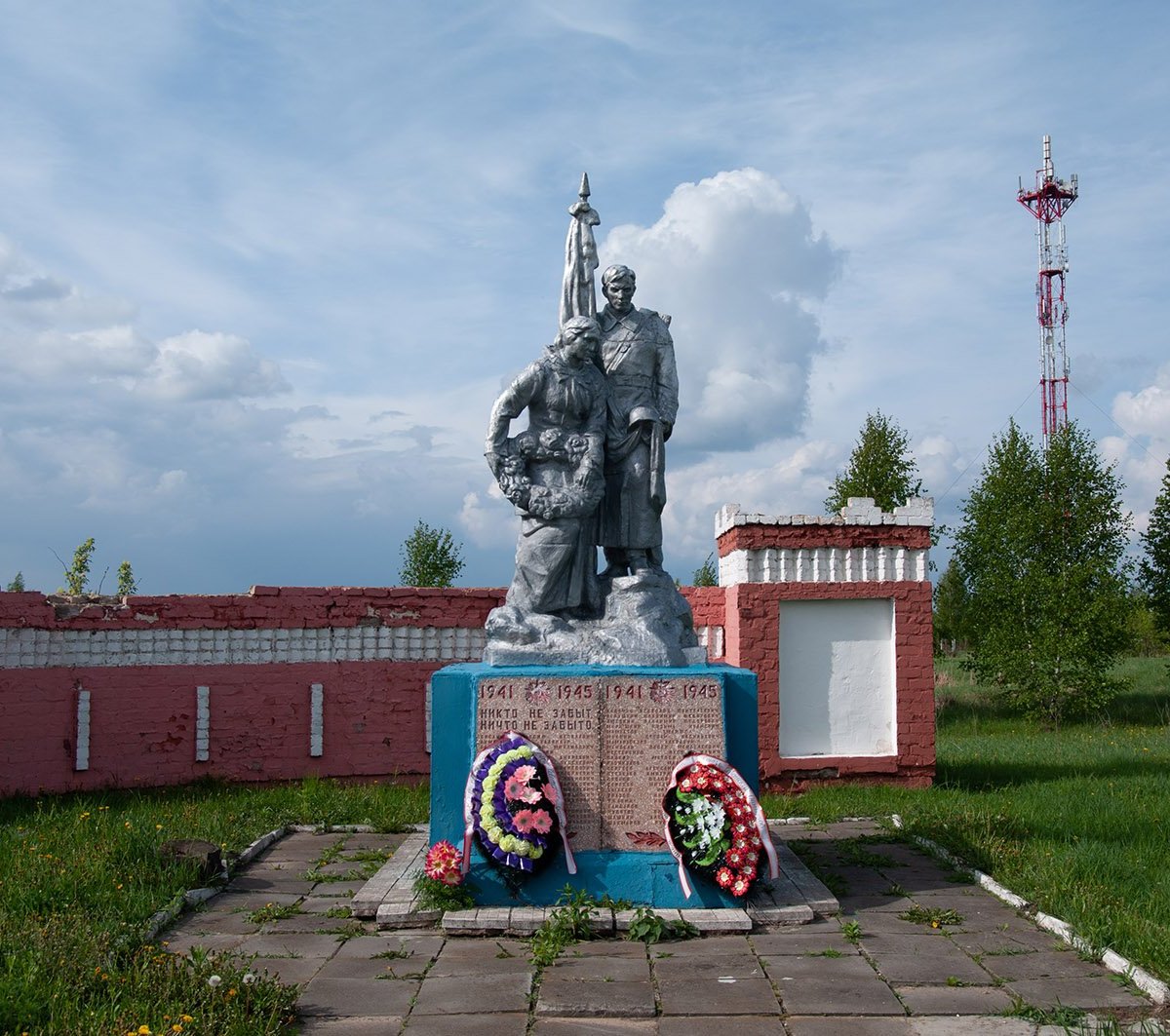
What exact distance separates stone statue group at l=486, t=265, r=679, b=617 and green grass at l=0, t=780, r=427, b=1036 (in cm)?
224

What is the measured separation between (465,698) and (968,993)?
2429 mm

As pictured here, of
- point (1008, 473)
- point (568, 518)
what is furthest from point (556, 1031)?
point (1008, 473)

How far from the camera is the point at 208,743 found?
884cm

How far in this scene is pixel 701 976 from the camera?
4.27 meters

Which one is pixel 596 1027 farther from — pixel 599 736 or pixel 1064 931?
pixel 1064 931

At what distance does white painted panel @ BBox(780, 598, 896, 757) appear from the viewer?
9.21 meters

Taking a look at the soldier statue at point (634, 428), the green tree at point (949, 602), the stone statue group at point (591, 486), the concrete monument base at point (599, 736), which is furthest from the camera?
the green tree at point (949, 602)

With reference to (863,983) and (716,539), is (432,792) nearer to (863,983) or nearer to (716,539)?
(863,983)

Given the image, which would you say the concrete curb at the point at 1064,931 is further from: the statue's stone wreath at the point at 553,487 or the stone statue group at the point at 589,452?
the statue's stone wreath at the point at 553,487

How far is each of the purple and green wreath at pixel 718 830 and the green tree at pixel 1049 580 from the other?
9.90m

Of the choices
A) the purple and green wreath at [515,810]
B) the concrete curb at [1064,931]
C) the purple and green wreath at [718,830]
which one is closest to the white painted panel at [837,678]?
the concrete curb at [1064,931]

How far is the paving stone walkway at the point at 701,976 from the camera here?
12.5 feet

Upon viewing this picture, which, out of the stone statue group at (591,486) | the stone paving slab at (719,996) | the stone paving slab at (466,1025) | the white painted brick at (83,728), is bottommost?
the stone paving slab at (466,1025)

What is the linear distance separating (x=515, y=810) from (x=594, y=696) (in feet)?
2.04
